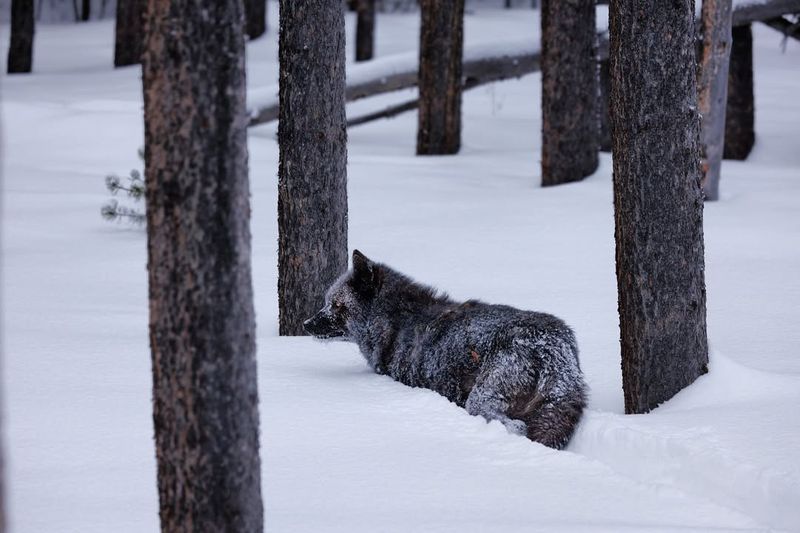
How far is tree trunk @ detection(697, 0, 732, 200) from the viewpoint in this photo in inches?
431

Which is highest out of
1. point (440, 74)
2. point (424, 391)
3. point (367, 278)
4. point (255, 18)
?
point (255, 18)

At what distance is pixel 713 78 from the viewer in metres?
11.0

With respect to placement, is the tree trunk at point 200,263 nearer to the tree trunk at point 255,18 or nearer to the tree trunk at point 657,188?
the tree trunk at point 657,188

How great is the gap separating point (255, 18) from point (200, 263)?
2655 cm

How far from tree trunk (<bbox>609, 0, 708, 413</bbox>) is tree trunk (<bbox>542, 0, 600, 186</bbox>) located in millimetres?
6600

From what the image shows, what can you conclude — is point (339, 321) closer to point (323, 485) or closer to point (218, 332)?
point (323, 485)

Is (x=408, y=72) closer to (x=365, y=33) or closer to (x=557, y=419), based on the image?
(x=365, y=33)

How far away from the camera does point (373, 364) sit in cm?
615

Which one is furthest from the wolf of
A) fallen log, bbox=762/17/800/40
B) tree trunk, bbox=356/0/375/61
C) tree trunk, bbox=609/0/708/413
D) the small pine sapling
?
tree trunk, bbox=356/0/375/61

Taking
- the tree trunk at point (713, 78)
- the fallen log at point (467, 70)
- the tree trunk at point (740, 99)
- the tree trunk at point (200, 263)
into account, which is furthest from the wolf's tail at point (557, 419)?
the fallen log at point (467, 70)

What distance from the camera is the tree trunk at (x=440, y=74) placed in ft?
46.8

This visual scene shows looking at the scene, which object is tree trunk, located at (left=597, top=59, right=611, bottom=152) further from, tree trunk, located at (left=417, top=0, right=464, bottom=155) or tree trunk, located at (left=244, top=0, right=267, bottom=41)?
tree trunk, located at (left=244, top=0, right=267, bottom=41)

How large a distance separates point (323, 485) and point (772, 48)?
26.5 m

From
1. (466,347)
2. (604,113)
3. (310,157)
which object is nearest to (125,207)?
(310,157)
